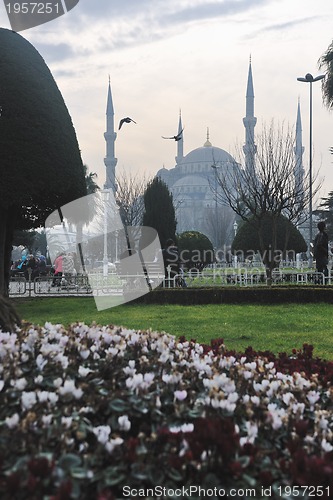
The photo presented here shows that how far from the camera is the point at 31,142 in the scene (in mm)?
11875

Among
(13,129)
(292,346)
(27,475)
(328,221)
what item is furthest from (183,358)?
(328,221)

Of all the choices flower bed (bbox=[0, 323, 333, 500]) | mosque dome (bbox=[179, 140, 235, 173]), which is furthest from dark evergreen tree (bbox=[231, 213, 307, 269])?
mosque dome (bbox=[179, 140, 235, 173])

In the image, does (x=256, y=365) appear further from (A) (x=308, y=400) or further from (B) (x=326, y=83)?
(B) (x=326, y=83)

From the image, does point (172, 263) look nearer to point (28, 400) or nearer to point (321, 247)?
point (321, 247)

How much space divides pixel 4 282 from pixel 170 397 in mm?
11251

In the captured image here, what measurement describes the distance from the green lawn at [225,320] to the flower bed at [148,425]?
3.67 metres

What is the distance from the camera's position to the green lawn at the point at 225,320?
25.3 ft

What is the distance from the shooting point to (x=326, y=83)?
19391 mm

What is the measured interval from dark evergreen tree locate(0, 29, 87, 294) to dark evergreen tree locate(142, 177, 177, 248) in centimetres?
773

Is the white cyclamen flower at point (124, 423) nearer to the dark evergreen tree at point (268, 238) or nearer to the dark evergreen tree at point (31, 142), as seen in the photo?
the dark evergreen tree at point (31, 142)

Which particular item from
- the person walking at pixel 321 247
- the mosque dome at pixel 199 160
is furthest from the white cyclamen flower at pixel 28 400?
the mosque dome at pixel 199 160

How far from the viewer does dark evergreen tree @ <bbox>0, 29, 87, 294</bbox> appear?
11711 millimetres

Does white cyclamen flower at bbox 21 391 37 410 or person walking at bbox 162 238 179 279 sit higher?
person walking at bbox 162 238 179 279

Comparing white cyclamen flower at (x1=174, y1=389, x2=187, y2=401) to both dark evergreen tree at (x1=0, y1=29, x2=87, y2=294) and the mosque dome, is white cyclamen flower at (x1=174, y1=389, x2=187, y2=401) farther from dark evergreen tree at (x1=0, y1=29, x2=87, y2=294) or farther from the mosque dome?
the mosque dome
